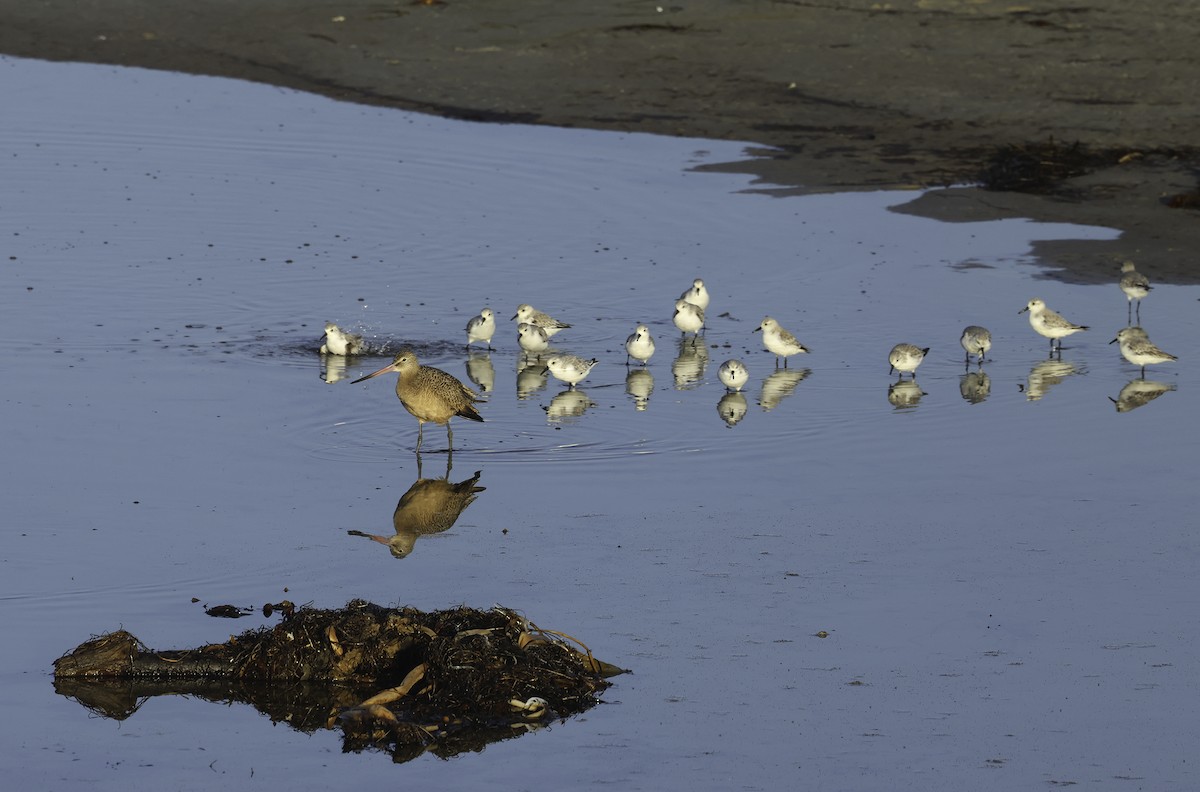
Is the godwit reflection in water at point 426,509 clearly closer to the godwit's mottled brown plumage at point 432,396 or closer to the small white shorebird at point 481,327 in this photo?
the godwit's mottled brown plumage at point 432,396

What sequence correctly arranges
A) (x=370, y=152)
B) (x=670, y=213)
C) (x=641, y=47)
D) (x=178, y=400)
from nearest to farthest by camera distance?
(x=178, y=400)
(x=670, y=213)
(x=370, y=152)
(x=641, y=47)

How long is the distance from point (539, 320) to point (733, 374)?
8.49 ft

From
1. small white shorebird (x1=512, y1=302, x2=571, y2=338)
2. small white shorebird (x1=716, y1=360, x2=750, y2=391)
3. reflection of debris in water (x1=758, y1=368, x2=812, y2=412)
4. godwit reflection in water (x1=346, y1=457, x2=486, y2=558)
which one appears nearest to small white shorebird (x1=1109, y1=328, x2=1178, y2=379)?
reflection of debris in water (x1=758, y1=368, x2=812, y2=412)

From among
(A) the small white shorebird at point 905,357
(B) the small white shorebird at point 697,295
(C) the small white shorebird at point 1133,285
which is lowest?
(A) the small white shorebird at point 905,357

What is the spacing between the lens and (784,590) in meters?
11.2

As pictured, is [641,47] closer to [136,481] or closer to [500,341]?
[500,341]

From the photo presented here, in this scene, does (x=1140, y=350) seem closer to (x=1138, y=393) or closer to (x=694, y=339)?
(x=1138, y=393)

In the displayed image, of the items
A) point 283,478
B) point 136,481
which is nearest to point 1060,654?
point 283,478

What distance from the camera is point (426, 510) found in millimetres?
12898

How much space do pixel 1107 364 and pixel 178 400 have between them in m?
8.73

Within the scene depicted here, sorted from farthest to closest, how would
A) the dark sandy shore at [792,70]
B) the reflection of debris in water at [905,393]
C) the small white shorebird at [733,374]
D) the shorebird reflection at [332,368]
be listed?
the dark sandy shore at [792,70] → the shorebird reflection at [332,368] → the small white shorebird at [733,374] → the reflection of debris in water at [905,393]

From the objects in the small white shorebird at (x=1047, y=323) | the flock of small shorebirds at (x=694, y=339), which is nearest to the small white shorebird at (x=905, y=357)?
the flock of small shorebirds at (x=694, y=339)

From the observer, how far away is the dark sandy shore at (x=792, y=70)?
2377 centimetres

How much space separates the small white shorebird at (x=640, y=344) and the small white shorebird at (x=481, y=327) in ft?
4.65
